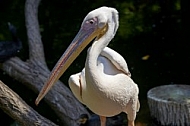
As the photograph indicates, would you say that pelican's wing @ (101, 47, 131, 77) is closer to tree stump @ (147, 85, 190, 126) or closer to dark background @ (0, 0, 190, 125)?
tree stump @ (147, 85, 190, 126)

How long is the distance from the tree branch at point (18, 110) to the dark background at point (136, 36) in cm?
183

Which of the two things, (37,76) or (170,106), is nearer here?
(170,106)

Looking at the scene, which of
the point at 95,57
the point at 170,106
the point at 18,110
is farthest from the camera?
the point at 170,106

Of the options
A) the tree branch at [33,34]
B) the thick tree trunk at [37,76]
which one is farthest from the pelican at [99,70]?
the tree branch at [33,34]

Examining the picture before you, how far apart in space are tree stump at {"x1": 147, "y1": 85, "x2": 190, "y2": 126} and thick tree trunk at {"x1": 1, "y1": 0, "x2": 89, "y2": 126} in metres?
0.62

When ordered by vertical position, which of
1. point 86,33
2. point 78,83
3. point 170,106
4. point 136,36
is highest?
point 86,33

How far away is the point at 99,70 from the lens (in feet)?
7.77

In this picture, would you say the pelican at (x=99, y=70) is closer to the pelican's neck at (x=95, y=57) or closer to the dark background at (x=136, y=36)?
the pelican's neck at (x=95, y=57)

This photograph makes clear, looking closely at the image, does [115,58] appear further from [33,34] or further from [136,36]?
[136,36]

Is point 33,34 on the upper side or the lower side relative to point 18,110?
lower

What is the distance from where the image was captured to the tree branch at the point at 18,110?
268cm

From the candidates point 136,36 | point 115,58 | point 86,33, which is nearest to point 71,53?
point 86,33

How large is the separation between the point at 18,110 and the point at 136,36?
176 inches

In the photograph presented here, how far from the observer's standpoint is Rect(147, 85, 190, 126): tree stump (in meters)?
3.98
